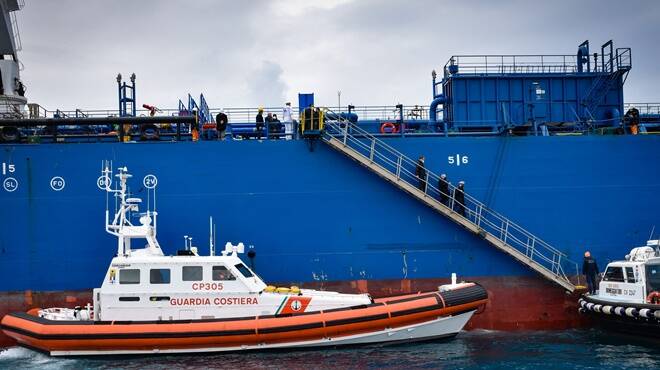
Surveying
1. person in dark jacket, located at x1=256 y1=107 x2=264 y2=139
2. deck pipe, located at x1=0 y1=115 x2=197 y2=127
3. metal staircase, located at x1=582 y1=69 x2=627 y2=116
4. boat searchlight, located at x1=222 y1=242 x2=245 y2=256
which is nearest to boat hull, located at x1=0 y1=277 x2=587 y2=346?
boat searchlight, located at x1=222 y1=242 x2=245 y2=256

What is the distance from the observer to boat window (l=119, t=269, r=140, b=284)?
14.2m

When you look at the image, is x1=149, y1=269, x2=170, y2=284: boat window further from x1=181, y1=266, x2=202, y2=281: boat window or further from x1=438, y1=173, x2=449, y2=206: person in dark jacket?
x1=438, y1=173, x2=449, y2=206: person in dark jacket

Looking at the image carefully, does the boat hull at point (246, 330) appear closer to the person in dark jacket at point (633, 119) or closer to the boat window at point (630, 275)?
the boat window at point (630, 275)

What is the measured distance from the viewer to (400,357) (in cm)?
1366

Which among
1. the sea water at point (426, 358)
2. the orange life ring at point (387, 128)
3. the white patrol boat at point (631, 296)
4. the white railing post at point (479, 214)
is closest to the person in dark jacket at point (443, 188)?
the white railing post at point (479, 214)

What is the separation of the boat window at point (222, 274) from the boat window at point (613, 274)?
29.1 ft

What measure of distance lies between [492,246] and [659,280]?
378 centimetres

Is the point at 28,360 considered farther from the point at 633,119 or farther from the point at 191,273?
the point at 633,119

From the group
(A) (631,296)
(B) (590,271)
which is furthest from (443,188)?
(A) (631,296)

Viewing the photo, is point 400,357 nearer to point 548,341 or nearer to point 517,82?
point 548,341

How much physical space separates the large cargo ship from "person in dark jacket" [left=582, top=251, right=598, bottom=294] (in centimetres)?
56

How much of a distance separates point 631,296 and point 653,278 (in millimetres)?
631

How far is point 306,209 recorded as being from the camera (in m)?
16.3

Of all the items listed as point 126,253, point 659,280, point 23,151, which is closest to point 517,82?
point 659,280
